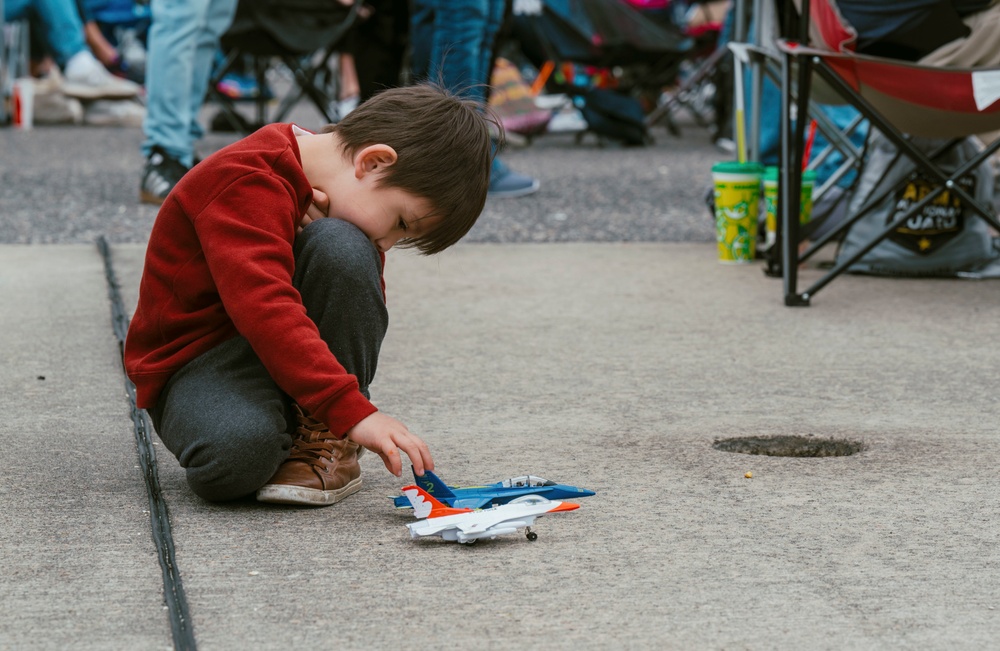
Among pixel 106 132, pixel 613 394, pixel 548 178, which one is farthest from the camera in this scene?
pixel 106 132

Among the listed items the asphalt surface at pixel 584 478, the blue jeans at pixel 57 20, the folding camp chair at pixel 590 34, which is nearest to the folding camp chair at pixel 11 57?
the blue jeans at pixel 57 20

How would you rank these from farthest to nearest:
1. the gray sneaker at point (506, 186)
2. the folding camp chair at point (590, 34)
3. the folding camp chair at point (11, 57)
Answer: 1. the folding camp chair at point (11, 57)
2. the folding camp chair at point (590, 34)
3. the gray sneaker at point (506, 186)

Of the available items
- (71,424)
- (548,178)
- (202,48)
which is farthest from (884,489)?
(548,178)

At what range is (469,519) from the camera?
1773mm

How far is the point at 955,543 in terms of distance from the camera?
1783 millimetres

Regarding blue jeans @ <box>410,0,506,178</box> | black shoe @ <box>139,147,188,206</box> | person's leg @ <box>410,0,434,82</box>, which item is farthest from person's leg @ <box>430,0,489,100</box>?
black shoe @ <box>139,147,188,206</box>

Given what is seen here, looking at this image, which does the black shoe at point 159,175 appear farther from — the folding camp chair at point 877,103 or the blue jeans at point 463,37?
the folding camp chair at point 877,103

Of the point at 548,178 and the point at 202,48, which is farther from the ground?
the point at 202,48

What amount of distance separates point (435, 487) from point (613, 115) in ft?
20.7

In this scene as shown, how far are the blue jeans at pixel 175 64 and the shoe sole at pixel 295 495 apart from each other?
309 cm

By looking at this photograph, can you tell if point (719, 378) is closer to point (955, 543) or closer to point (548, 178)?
point (955, 543)

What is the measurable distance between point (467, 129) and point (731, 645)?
0.84 meters

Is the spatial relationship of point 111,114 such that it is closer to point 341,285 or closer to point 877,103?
point 877,103

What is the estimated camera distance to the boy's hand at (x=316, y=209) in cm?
197
